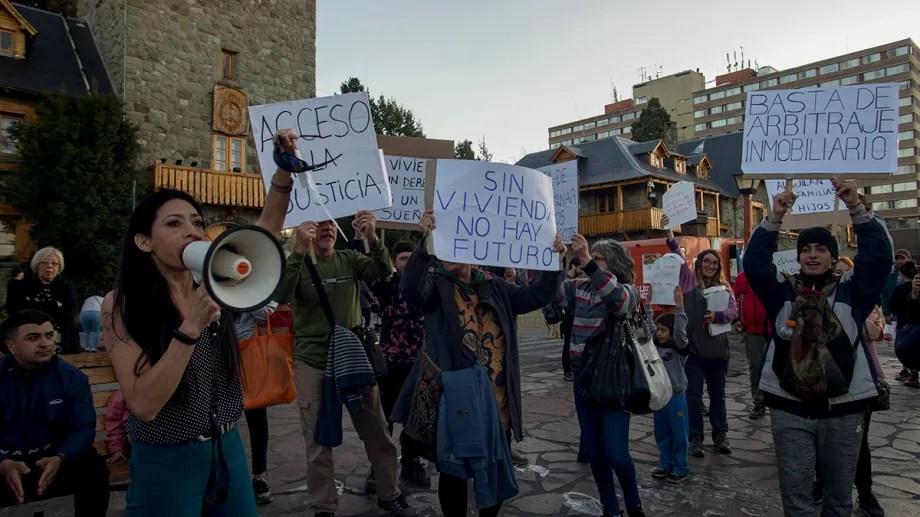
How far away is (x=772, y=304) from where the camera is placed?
3.33m

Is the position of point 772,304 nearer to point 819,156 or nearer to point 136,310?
point 819,156

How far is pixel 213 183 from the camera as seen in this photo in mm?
18891

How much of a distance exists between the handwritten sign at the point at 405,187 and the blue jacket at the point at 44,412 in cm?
285

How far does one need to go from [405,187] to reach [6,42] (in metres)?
19.3

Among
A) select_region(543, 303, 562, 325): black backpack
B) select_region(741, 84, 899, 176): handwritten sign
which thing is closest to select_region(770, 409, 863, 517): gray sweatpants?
select_region(741, 84, 899, 176): handwritten sign

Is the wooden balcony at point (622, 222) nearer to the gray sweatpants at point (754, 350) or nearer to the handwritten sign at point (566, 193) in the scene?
the gray sweatpants at point (754, 350)

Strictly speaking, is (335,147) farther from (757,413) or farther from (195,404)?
(757,413)

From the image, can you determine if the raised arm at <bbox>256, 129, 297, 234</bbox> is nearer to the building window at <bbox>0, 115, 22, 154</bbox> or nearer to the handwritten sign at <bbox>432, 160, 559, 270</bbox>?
the handwritten sign at <bbox>432, 160, 559, 270</bbox>

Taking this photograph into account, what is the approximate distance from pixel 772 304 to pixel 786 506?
43.2 inches

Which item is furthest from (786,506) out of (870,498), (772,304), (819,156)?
(819,156)

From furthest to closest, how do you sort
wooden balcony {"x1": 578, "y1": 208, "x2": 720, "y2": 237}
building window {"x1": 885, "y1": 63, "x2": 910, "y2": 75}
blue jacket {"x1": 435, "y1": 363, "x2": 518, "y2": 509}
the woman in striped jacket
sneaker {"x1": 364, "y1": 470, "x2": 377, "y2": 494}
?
1. building window {"x1": 885, "y1": 63, "x2": 910, "y2": 75}
2. wooden balcony {"x1": 578, "y1": 208, "x2": 720, "y2": 237}
3. sneaker {"x1": 364, "y1": 470, "x2": 377, "y2": 494}
4. the woman in striped jacket
5. blue jacket {"x1": 435, "y1": 363, "x2": 518, "y2": 509}

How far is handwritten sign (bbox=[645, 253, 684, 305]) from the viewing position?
225 inches

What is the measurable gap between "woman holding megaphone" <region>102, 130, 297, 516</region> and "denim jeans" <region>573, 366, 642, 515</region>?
7.78 feet

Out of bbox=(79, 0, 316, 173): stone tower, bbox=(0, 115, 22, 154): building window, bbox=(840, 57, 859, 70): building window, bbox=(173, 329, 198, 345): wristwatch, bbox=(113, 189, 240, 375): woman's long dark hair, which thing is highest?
bbox=(840, 57, 859, 70): building window
